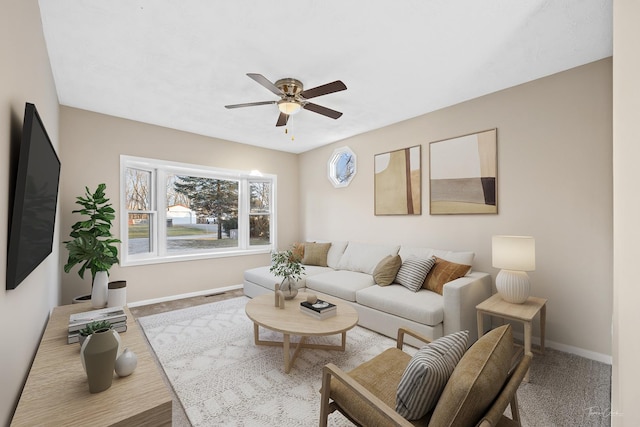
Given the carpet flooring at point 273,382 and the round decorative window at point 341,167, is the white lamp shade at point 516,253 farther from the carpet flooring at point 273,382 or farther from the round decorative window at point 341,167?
the round decorative window at point 341,167

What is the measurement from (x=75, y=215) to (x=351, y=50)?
3781mm

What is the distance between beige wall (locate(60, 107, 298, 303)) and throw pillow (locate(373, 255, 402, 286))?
104 inches

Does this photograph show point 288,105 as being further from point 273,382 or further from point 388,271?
point 273,382

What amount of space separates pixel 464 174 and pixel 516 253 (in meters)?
1.20

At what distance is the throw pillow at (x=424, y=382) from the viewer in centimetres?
110

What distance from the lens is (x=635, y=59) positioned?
500 mm

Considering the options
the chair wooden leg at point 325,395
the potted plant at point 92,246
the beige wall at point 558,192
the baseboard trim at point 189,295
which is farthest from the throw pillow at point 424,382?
the baseboard trim at point 189,295

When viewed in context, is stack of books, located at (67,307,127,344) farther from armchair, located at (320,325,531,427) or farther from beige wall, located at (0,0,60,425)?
armchair, located at (320,325,531,427)

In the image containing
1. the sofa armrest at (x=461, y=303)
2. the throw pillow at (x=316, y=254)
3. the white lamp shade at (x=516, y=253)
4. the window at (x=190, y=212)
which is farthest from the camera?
the throw pillow at (x=316, y=254)

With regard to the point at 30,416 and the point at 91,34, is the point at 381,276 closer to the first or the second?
the point at 30,416

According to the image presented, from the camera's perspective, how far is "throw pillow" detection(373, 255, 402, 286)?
326 cm

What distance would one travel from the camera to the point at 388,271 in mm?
3283

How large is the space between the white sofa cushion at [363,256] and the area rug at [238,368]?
3.28 feet

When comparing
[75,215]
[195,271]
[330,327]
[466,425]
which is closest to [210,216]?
[195,271]
